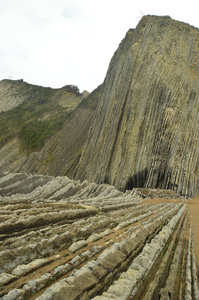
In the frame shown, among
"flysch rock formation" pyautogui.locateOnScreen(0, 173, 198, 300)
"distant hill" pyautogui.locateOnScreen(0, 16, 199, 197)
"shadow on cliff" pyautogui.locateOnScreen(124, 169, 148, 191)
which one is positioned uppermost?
"distant hill" pyautogui.locateOnScreen(0, 16, 199, 197)

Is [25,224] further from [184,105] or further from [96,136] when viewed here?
[96,136]

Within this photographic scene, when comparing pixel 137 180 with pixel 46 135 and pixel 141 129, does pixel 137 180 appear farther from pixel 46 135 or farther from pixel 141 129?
pixel 46 135

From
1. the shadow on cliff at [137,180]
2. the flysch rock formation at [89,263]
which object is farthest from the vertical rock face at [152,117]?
the flysch rock formation at [89,263]

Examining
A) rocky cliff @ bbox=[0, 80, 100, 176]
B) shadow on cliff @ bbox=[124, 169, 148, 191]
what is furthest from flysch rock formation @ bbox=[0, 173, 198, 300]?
rocky cliff @ bbox=[0, 80, 100, 176]

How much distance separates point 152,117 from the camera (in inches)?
778

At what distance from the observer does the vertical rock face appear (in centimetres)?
1803

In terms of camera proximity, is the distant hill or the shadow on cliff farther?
the distant hill

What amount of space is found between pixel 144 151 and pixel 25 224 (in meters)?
16.2

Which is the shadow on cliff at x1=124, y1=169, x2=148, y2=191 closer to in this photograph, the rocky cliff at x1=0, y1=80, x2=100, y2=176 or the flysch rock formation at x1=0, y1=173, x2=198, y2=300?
the rocky cliff at x1=0, y1=80, x2=100, y2=176

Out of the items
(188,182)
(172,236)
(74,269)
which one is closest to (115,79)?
(188,182)

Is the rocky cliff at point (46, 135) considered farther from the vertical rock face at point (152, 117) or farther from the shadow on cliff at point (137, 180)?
the shadow on cliff at point (137, 180)

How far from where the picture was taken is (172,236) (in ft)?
14.9

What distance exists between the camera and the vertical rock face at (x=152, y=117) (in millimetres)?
18031

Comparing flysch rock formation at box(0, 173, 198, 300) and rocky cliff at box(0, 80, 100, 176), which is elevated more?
rocky cliff at box(0, 80, 100, 176)
